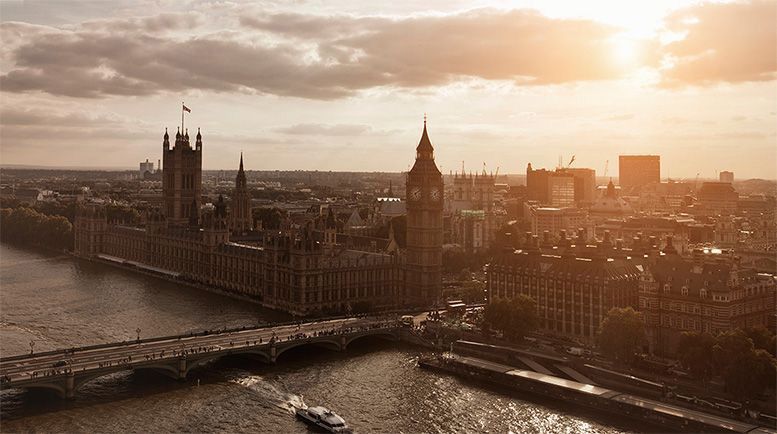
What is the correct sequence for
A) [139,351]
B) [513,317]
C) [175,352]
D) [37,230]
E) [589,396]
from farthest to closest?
1. [37,230]
2. [513,317]
3. [139,351]
4. [175,352]
5. [589,396]

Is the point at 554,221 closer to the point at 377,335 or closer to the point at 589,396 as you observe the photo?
the point at 377,335

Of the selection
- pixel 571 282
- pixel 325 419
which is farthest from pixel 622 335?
pixel 325 419

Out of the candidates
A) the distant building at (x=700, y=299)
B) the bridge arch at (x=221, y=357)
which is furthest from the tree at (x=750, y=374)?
the bridge arch at (x=221, y=357)

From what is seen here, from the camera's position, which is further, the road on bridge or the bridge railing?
the bridge railing

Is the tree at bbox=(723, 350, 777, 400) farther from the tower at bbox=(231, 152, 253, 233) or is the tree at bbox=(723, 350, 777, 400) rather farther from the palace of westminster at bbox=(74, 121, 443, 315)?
the tower at bbox=(231, 152, 253, 233)

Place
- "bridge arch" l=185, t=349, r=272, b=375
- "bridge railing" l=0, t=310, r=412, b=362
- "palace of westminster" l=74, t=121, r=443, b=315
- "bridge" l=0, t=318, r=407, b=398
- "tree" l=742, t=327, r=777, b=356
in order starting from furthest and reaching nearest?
"palace of westminster" l=74, t=121, r=443, b=315 → "bridge arch" l=185, t=349, r=272, b=375 → "bridge railing" l=0, t=310, r=412, b=362 → "tree" l=742, t=327, r=777, b=356 → "bridge" l=0, t=318, r=407, b=398

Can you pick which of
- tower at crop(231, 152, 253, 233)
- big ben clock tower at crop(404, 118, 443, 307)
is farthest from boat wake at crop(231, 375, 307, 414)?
tower at crop(231, 152, 253, 233)
